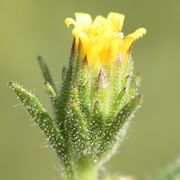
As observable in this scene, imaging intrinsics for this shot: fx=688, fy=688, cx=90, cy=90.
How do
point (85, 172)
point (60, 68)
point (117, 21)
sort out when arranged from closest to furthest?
point (117, 21)
point (85, 172)
point (60, 68)

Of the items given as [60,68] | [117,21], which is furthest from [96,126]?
[60,68]

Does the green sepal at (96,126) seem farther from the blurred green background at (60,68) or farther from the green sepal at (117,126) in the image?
the blurred green background at (60,68)

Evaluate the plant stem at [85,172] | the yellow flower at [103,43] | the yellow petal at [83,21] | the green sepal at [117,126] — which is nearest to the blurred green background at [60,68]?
the plant stem at [85,172]

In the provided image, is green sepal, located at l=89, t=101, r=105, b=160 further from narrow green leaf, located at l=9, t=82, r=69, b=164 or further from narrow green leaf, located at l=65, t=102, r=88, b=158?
narrow green leaf, located at l=9, t=82, r=69, b=164

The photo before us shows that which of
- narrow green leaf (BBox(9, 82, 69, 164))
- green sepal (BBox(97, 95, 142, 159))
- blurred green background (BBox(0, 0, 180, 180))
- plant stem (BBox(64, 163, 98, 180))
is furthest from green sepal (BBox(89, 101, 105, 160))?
blurred green background (BBox(0, 0, 180, 180))

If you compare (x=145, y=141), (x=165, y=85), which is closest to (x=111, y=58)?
(x=145, y=141)

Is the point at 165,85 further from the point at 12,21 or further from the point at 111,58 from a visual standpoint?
the point at 111,58

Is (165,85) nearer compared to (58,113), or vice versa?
(58,113)

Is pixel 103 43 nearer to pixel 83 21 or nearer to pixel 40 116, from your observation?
pixel 83 21
